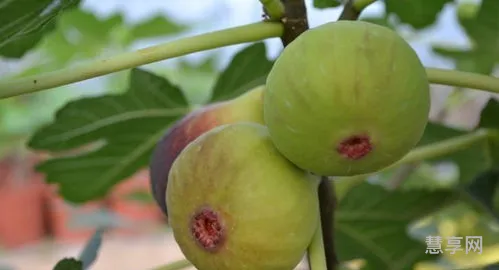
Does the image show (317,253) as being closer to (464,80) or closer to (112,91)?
(464,80)

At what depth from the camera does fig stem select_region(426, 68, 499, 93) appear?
648 mm

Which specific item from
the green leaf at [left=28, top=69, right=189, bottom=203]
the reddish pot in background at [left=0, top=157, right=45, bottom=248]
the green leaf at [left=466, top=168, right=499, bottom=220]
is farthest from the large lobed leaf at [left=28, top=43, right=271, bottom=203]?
the reddish pot in background at [left=0, top=157, right=45, bottom=248]

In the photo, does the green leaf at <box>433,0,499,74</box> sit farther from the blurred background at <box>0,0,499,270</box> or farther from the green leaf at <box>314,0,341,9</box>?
the green leaf at <box>314,0,341,9</box>

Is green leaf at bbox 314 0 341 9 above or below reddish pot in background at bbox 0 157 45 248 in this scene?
above

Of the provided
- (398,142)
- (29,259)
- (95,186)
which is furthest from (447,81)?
(29,259)

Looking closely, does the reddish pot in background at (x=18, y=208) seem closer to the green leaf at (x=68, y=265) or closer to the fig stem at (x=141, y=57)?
the green leaf at (x=68, y=265)

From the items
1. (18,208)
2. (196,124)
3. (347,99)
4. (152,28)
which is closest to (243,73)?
(196,124)

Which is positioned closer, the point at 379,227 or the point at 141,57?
the point at 141,57

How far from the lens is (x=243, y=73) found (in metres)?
1.02

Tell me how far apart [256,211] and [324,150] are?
0.06 meters

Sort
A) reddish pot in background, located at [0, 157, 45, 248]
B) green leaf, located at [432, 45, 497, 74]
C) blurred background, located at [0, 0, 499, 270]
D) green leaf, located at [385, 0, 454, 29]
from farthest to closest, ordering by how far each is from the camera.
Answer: reddish pot in background, located at [0, 157, 45, 248] < blurred background, located at [0, 0, 499, 270] < green leaf, located at [432, 45, 497, 74] < green leaf, located at [385, 0, 454, 29]

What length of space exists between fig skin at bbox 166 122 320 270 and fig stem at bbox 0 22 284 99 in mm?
86

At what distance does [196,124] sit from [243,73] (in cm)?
27

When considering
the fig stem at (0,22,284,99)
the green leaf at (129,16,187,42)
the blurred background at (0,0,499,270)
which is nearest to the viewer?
the fig stem at (0,22,284,99)
